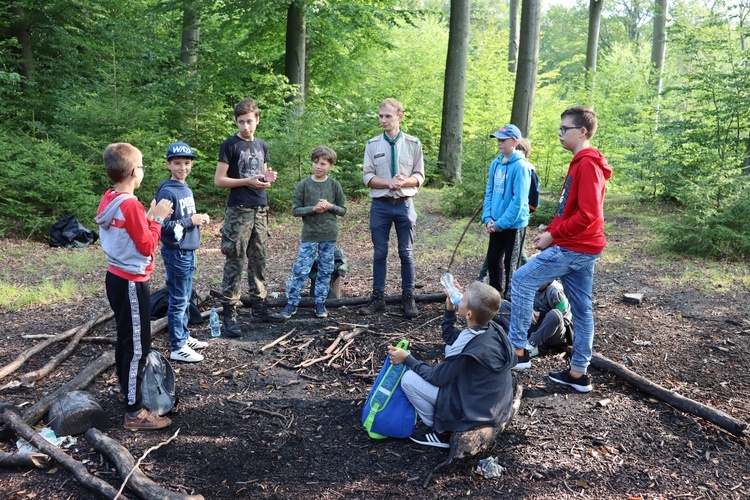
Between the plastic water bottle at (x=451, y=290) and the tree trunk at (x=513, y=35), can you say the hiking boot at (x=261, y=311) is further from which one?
the tree trunk at (x=513, y=35)

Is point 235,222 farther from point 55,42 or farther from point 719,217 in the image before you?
point 55,42

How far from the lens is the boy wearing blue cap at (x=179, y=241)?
4.59 metres

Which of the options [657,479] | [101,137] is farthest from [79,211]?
[657,479]

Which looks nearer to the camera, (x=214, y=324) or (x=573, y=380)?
(x=573, y=380)

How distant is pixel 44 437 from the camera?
352 centimetres

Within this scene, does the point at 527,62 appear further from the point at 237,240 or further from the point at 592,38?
the point at 237,240

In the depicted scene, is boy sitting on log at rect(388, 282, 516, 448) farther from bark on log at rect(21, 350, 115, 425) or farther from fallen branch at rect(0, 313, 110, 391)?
fallen branch at rect(0, 313, 110, 391)

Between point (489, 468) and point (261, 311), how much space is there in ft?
10.7

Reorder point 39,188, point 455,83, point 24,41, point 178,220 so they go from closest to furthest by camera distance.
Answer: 1. point 178,220
2. point 39,188
3. point 455,83
4. point 24,41

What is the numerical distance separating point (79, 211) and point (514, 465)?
33.6ft

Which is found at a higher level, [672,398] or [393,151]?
[393,151]

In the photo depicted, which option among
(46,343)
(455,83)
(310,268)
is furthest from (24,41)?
(310,268)

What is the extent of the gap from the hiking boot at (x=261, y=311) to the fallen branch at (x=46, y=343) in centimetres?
161

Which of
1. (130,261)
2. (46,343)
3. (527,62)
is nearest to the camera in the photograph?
(130,261)
